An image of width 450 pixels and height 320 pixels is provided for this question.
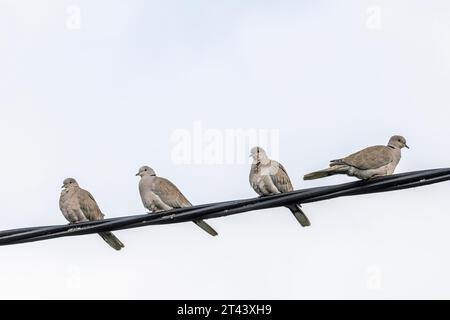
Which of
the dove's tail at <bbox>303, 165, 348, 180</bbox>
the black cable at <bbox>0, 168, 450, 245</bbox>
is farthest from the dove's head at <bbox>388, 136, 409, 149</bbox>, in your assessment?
the black cable at <bbox>0, 168, 450, 245</bbox>

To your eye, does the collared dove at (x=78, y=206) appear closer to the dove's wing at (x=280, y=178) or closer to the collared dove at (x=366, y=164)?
the dove's wing at (x=280, y=178)

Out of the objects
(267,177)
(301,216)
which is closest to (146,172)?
(267,177)

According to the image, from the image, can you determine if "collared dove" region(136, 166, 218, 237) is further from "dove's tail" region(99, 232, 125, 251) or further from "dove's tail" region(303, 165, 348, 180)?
"dove's tail" region(303, 165, 348, 180)

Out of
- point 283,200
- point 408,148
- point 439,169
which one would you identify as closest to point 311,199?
point 283,200

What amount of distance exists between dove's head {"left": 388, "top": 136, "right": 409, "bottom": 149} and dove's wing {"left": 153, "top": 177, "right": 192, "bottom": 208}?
2.43m

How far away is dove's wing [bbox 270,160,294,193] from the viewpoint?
40.5 ft

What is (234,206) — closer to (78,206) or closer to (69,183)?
(78,206)

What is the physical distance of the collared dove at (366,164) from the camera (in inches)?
397

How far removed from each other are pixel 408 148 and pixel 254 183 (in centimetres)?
184

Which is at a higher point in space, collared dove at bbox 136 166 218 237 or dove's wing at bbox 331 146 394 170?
collared dove at bbox 136 166 218 237

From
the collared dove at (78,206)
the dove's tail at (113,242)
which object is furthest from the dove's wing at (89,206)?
the dove's tail at (113,242)

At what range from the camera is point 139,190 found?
12.6 metres

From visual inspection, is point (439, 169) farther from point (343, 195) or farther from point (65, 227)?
point (65, 227)

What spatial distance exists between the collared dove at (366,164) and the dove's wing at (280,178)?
1836 millimetres
